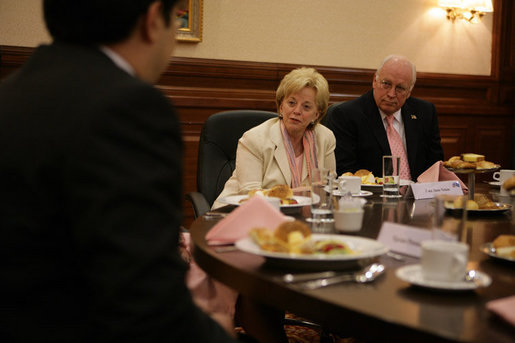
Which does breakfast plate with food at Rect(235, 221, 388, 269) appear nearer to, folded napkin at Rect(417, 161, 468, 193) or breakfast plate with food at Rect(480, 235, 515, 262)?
breakfast plate with food at Rect(480, 235, 515, 262)

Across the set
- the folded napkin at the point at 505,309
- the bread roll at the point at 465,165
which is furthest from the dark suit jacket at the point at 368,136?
the folded napkin at the point at 505,309

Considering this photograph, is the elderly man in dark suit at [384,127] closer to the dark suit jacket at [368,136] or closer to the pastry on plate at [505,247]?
the dark suit jacket at [368,136]

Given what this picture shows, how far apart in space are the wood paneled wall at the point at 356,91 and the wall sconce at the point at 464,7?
0.31 metres

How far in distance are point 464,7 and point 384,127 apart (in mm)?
2706

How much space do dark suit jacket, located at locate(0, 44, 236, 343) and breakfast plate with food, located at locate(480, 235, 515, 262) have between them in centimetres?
77

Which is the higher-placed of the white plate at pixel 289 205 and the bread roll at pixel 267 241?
the bread roll at pixel 267 241

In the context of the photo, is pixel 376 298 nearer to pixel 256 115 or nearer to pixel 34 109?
pixel 34 109

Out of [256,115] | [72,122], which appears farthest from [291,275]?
[256,115]

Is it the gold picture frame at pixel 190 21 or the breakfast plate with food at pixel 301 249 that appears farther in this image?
the gold picture frame at pixel 190 21

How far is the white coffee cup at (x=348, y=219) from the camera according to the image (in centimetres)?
165

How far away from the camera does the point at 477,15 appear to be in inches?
228

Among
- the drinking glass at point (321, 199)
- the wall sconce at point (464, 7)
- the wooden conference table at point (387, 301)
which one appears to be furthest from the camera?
the wall sconce at point (464, 7)

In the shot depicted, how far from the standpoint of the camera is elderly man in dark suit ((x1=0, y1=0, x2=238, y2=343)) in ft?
2.72

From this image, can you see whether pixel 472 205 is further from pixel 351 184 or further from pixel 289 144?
pixel 289 144
